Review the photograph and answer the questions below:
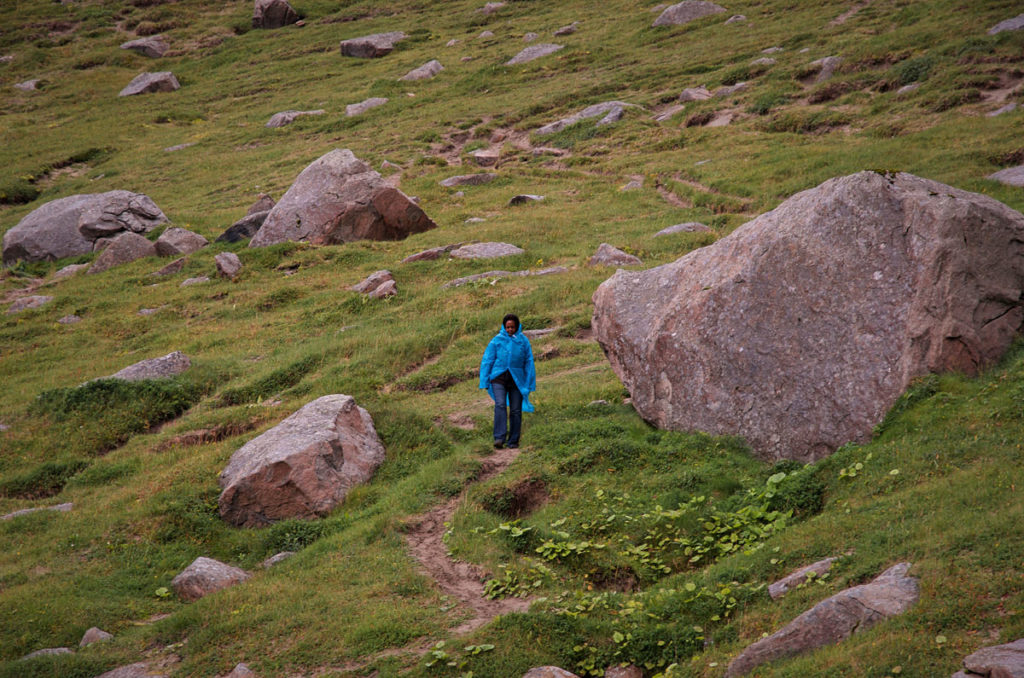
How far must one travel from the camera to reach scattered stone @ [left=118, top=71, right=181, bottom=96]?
67.5m

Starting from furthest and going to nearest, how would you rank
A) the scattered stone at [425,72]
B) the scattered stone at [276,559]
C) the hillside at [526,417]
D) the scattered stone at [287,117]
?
the scattered stone at [425,72] < the scattered stone at [287,117] < the scattered stone at [276,559] < the hillside at [526,417]

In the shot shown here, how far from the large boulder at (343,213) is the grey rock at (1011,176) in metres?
20.0

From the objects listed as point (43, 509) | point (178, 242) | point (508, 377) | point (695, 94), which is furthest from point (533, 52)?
point (43, 509)

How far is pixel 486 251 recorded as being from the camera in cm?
3022

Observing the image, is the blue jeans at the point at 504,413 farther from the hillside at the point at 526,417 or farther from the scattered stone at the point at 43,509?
the scattered stone at the point at 43,509

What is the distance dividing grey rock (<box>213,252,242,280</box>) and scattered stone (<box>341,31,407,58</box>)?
40.1m

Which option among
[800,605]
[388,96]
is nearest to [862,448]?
[800,605]

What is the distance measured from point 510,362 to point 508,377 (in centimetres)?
38

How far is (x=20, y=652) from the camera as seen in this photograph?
13.8 meters

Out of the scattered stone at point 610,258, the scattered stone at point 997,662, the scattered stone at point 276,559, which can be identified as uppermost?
the scattered stone at point 997,662

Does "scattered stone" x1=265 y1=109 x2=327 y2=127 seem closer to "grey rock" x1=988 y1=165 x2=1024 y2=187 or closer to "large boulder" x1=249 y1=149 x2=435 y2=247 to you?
"large boulder" x1=249 y1=149 x2=435 y2=247

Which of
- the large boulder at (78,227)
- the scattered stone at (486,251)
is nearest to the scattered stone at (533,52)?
the large boulder at (78,227)

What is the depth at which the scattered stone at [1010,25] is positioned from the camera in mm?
35812

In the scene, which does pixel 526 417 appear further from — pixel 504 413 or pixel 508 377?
pixel 508 377
